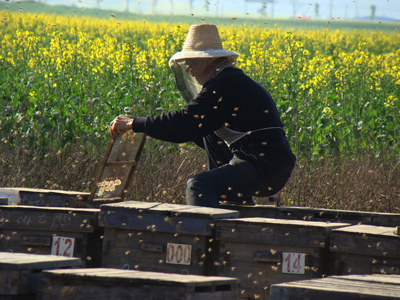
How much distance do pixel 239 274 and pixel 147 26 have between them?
3033cm

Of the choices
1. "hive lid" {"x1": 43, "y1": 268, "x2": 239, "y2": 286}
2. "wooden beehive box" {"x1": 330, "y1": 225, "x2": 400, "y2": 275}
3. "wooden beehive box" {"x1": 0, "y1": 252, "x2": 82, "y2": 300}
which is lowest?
"wooden beehive box" {"x1": 330, "y1": 225, "x2": 400, "y2": 275}

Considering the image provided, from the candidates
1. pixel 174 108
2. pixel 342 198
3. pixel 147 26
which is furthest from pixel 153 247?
pixel 147 26

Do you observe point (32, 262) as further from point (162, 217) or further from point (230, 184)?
point (230, 184)

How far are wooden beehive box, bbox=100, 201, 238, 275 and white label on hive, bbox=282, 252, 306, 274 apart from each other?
40cm

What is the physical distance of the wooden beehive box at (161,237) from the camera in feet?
10.1

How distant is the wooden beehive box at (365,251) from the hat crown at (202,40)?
1.94 meters

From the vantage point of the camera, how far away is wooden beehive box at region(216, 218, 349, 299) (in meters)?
2.97

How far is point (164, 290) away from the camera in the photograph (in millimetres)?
1975

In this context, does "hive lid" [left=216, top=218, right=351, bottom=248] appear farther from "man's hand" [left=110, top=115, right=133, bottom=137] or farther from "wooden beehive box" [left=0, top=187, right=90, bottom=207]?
"wooden beehive box" [left=0, top=187, right=90, bottom=207]

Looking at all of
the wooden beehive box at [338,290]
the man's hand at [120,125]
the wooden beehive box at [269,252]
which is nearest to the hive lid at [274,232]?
the wooden beehive box at [269,252]

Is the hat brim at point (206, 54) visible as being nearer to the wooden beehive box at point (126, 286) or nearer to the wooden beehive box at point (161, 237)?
the wooden beehive box at point (161, 237)

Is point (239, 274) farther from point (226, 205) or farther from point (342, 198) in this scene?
point (342, 198)

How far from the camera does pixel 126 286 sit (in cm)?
204

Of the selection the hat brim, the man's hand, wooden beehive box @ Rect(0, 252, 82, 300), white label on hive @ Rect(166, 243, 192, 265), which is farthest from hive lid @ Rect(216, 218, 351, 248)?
the hat brim
